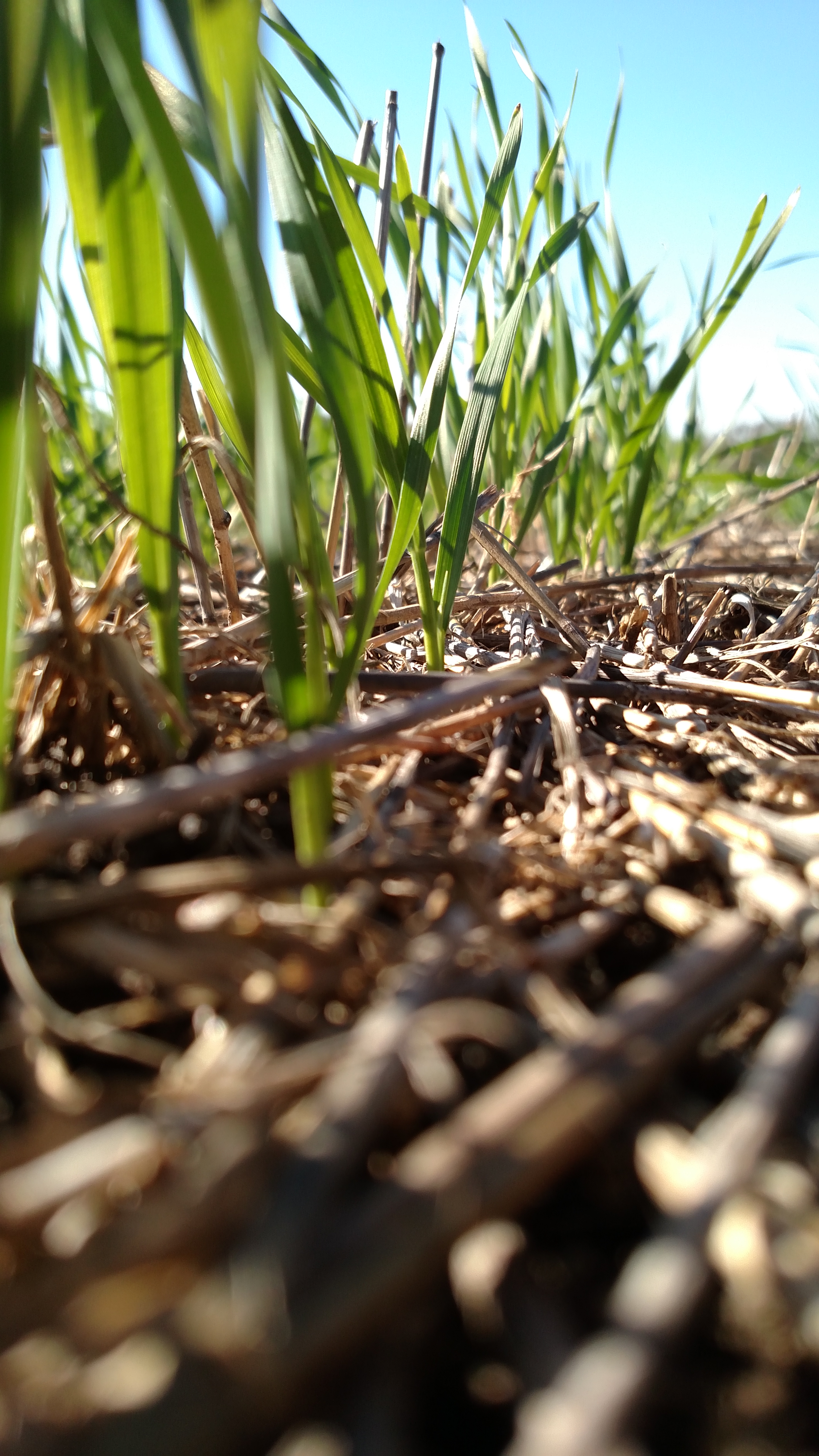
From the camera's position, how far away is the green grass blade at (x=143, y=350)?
48cm

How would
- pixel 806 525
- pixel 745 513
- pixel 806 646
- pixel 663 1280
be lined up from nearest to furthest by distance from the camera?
pixel 663 1280, pixel 806 646, pixel 745 513, pixel 806 525

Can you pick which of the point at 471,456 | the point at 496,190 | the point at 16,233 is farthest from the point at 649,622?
the point at 16,233

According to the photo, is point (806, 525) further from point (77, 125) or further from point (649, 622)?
point (77, 125)

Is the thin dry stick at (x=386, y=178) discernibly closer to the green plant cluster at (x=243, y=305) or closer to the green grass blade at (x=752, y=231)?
the green plant cluster at (x=243, y=305)

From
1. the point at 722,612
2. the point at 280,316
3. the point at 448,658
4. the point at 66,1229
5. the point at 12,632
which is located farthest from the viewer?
the point at 722,612

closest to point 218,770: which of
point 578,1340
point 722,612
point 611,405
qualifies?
point 578,1340

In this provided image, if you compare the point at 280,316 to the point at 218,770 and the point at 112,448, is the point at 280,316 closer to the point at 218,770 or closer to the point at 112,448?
the point at 218,770

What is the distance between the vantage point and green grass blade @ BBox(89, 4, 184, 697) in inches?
19.0

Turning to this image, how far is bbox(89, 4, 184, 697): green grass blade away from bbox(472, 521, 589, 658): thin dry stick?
0.35m

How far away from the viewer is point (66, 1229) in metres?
0.26

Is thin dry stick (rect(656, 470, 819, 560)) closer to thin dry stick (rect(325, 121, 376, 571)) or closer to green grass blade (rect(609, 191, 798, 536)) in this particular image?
green grass blade (rect(609, 191, 798, 536))

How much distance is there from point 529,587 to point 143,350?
431 millimetres

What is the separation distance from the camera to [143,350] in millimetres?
501

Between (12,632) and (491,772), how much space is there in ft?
0.98
